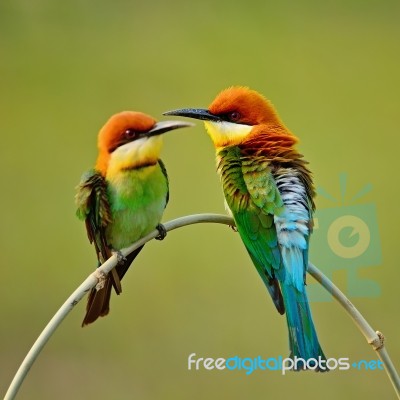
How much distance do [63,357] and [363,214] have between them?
4.00 feet

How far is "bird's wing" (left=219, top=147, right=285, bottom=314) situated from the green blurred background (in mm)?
785

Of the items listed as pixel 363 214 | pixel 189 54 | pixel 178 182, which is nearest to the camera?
pixel 363 214

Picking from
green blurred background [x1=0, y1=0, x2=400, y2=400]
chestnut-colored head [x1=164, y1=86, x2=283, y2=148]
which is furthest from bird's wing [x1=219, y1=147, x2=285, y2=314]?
green blurred background [x1=0, y1=0, x2=400, y2=400]

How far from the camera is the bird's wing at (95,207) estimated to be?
1.82 m

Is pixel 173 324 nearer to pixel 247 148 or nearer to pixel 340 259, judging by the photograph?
pixel 340 259

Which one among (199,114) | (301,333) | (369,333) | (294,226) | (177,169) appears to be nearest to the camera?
(369,333)

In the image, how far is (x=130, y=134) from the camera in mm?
1756

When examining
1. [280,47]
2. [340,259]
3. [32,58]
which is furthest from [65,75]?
[340,259]

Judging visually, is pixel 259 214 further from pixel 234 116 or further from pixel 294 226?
pixel 234 116

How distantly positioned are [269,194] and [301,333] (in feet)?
1.00

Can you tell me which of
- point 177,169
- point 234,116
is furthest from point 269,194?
point 177,169

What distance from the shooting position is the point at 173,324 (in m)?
3.12

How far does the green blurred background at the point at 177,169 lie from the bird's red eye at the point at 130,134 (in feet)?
3.04

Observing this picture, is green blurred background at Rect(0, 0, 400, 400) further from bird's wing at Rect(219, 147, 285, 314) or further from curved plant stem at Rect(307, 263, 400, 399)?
curved plant stem at Rect(307, 263, 400, 399)
